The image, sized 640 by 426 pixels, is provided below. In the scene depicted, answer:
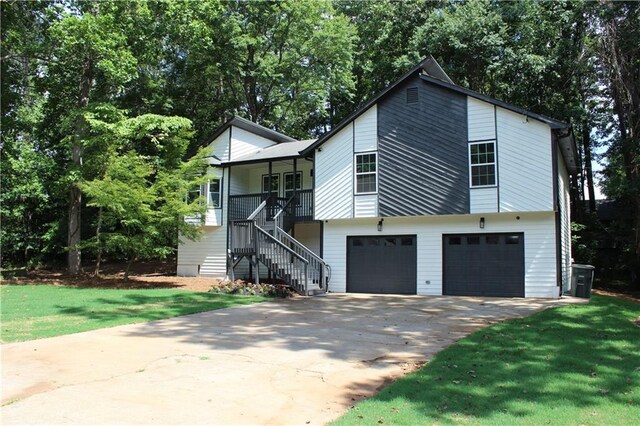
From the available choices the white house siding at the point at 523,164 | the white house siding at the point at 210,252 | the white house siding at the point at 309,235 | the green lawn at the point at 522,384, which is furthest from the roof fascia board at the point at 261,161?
the green lawn at the point at 522,384

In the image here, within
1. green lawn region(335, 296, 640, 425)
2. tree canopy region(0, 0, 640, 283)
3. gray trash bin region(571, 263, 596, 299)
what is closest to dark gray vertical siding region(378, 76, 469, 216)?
gray trash bin region(571, 263, 596, 299)

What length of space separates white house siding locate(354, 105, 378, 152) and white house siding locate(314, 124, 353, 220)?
0.94 ft

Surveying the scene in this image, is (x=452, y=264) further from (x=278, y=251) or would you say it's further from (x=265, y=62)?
(x=265, y=62)

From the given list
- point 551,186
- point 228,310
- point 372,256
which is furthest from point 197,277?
point 551,186

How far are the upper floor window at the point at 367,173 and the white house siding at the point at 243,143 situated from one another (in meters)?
6.57

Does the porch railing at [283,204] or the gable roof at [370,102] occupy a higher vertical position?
the gable roof at [370,102]

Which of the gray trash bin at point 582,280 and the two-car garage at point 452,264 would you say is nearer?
the gray trash bin at point 582,280

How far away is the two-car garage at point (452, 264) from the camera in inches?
609

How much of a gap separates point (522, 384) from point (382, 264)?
12.1m

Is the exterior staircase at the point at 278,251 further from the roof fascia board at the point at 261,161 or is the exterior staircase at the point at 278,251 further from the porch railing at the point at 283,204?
the roof fascia board at the point at 261,161

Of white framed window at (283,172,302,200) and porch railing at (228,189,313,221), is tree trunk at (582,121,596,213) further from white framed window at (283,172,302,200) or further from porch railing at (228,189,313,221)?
porch railing at (228,189,313,221)

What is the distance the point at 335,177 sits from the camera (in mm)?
18000

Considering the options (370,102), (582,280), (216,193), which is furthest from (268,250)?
(582,280)

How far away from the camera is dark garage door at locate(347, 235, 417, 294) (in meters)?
17.0
